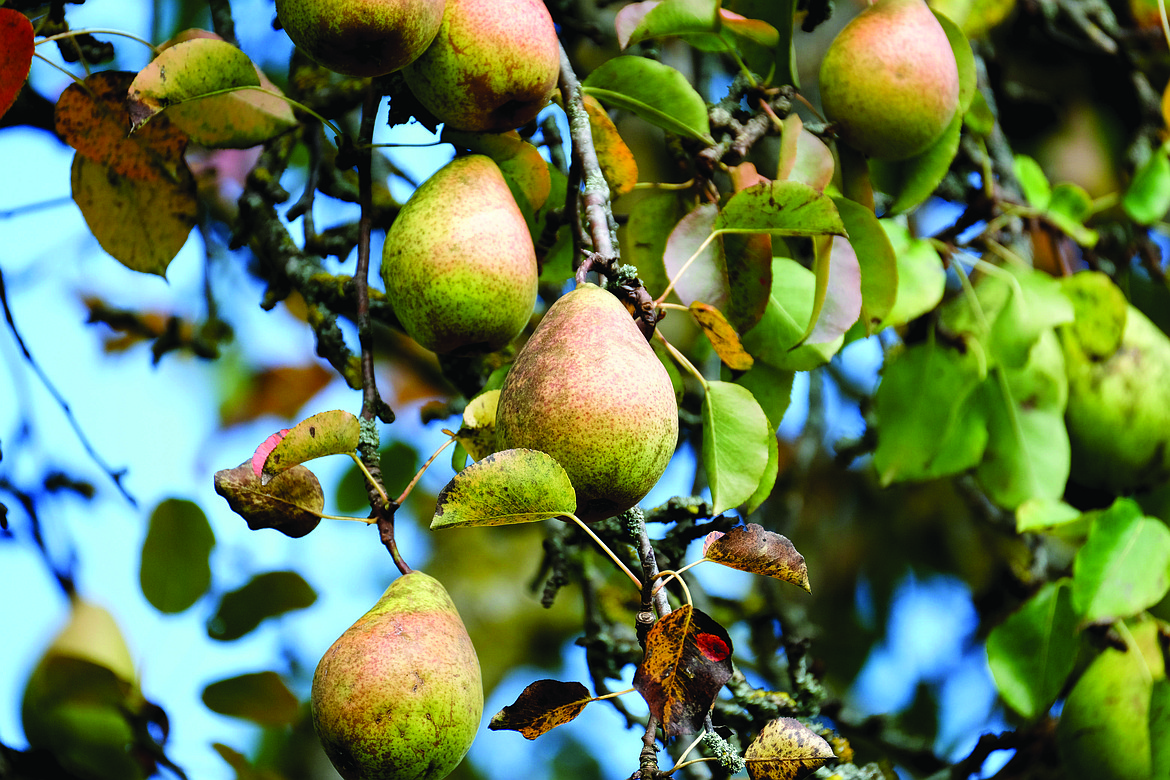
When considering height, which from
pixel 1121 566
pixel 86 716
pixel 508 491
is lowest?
pixel 86 716

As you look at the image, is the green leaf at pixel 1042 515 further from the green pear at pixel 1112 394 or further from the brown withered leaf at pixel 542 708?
the brown withered leaf at pixel 542 708

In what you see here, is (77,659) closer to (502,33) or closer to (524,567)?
(502,33)

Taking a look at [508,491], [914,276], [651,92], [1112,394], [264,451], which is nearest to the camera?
[508,491]

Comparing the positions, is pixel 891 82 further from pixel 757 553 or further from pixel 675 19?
pixel 757 553

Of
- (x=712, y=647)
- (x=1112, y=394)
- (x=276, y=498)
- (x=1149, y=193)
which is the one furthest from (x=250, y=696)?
(x=1149, y=193)

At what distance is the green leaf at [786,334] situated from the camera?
3.00 ft

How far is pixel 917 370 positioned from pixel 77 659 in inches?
46.6

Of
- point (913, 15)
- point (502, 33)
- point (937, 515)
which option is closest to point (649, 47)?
point (913, 15)

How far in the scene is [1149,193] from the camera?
150cm

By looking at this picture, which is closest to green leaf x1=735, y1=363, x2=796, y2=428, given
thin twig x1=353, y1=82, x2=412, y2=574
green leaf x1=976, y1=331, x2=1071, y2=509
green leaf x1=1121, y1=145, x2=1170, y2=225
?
thin twig x1=353, y1=82, x2=412, y2=574

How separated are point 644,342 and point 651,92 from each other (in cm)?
38

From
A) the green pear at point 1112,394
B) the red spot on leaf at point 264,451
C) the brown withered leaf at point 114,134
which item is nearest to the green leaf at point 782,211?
the red spot on leaf at point 264,451

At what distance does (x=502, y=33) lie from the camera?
0.75 metres

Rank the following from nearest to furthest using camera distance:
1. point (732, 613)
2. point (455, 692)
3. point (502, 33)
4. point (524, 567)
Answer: point (455, 692)
point (502, 33)
point (732, 613)
point (524, 567)
